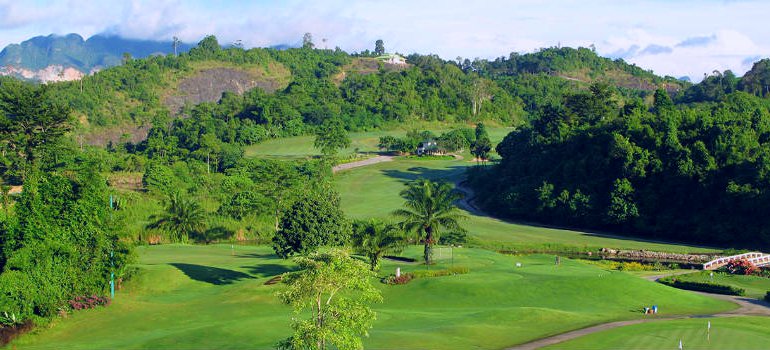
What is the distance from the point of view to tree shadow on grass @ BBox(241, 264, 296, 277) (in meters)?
62.0

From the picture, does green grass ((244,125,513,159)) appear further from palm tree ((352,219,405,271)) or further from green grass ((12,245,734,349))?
palm tree ((352,219,405,271))

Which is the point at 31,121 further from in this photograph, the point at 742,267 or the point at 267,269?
the point at 742,267

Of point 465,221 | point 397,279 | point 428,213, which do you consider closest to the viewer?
point 397,279

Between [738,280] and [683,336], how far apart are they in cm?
3059

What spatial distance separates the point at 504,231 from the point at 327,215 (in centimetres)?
4129

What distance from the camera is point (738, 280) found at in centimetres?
6669

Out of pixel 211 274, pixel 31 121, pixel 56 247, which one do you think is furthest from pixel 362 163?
pixel 56 247

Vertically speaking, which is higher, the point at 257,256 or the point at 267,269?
the point at 257,256

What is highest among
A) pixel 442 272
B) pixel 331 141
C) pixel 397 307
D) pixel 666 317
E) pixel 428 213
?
pixel 331 141

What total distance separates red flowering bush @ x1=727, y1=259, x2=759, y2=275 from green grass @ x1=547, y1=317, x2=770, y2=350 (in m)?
27.2

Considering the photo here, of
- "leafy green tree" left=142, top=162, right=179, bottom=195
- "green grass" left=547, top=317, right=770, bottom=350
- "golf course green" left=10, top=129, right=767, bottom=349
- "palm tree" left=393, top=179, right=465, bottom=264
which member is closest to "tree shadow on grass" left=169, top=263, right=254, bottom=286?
"golf course green" left=10, top=129, right=767, bottom=349

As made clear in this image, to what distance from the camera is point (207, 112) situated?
7151 inches

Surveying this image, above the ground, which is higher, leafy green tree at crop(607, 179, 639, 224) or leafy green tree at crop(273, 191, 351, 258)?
leafy green tree at crop(607, 179, 639, 224)

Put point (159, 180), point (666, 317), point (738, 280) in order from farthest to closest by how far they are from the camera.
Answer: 1. point (159, 180)
2. point (738, 280)
3. point (666, 317)
